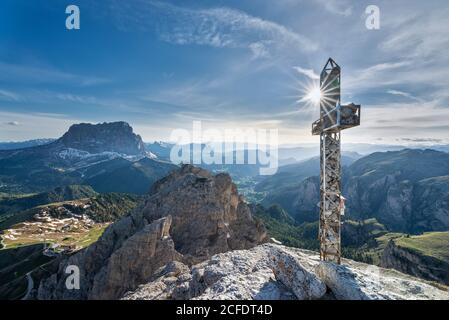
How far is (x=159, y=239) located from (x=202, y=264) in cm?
2654

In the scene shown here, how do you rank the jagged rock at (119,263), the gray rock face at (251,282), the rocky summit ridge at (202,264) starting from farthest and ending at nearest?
the jagged rock at (119,263)
the gray rock face at (251,282)
the rocky summit ridge at (202,264)

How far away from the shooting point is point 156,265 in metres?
45.0

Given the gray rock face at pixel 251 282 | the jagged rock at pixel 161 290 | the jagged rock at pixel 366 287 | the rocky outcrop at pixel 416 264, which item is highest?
the jagged rock at pixel 366 287

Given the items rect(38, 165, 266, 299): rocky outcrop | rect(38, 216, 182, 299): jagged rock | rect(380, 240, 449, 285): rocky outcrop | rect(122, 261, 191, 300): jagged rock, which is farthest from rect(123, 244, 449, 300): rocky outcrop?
rect(380, 240, 449, 285): rocky outcrop

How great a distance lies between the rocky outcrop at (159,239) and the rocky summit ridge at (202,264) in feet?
0.55

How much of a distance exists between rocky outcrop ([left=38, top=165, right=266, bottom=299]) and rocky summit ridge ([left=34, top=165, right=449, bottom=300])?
166 mm

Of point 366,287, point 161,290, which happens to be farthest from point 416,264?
point 366,287

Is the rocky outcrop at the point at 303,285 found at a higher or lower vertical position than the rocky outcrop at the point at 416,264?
higher

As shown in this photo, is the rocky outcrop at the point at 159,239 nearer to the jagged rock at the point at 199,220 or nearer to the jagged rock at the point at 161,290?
the jagged rock at the point at 199,220

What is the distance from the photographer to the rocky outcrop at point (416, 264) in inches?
6450

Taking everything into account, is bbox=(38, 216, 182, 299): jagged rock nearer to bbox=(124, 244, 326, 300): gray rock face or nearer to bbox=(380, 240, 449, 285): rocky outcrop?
bbox=(124, 244, 326, 300): gray rock face

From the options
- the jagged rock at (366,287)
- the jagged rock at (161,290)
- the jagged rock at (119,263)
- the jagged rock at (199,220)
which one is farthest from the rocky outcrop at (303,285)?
the jagged rock at (199,220)

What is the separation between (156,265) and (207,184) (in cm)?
3125
